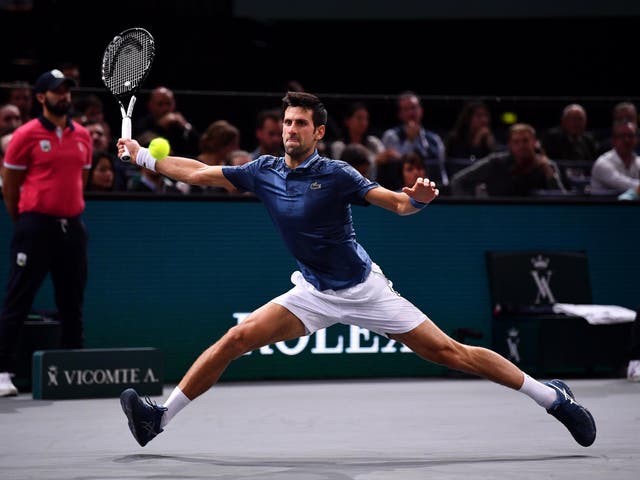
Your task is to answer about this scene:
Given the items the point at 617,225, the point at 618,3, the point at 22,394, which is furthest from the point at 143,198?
the point at 618,3

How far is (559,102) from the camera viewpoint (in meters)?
11.4

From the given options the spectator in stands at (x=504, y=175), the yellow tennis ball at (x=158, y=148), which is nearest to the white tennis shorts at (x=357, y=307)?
the yellow tennis ball at (x=158, y=148)

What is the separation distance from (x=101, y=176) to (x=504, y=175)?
361cm

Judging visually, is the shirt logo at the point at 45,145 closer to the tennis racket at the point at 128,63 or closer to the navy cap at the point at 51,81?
the navy cap at the point at 51,81

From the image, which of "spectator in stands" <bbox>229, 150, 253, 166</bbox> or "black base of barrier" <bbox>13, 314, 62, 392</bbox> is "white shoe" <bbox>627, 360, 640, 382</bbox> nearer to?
"spectator in stands" <bbox>229, 150, 253, 166</bbox>

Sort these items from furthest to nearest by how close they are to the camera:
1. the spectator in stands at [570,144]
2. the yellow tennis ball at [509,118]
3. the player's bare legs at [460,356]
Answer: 1. the yellow tennis ball at [509,118]
2. the spectator in stands at [570,144]
3. the player's bare legs at [460,356]

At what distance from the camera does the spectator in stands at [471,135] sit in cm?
1133

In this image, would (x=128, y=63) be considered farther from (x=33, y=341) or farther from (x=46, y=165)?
(x=33, y=341)

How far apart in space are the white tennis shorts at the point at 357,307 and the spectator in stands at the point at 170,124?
4.47 m

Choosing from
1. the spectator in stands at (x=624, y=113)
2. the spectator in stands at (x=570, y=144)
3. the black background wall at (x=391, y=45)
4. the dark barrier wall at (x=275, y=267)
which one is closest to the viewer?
the dark barrier wall at (x=275, y=267)

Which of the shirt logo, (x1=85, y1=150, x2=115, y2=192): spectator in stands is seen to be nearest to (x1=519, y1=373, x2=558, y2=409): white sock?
the shirt logo

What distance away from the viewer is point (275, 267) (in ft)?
34.1

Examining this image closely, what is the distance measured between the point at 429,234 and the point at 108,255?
9.22ft

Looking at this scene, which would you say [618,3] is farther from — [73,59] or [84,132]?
[84,132]
